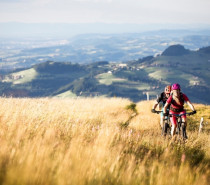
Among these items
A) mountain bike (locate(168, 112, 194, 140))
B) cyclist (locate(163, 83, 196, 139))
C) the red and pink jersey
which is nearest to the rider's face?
cyclist (locate(163, 83, 196, 139))

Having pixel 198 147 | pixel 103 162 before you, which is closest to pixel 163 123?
pixel 198 147

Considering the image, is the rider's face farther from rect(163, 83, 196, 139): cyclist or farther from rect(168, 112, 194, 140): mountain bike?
rect(168, 112, 194, 140): mountain bike

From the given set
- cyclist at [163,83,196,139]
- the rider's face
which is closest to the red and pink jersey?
cyclist at [163,83,196,139]

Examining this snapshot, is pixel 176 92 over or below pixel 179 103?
over

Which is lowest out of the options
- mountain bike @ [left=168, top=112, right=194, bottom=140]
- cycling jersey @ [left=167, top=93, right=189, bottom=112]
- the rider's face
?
mountain bike @ [left=168, top=112, right=194, bottom=140]

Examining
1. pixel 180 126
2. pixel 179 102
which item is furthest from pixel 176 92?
pixel 180 126

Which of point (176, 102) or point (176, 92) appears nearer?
point (176, 92)

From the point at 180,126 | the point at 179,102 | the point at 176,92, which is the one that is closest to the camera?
the point at 176,92

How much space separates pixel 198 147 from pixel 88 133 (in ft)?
9.80

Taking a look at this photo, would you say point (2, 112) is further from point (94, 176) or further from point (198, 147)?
point (198, 147)

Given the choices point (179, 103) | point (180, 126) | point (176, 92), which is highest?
point (176, 92)

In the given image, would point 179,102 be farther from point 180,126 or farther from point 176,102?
point 180,126

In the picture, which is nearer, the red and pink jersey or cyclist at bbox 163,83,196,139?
cyclist at bbox 163,83,196,139

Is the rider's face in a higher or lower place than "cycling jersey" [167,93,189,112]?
higher
